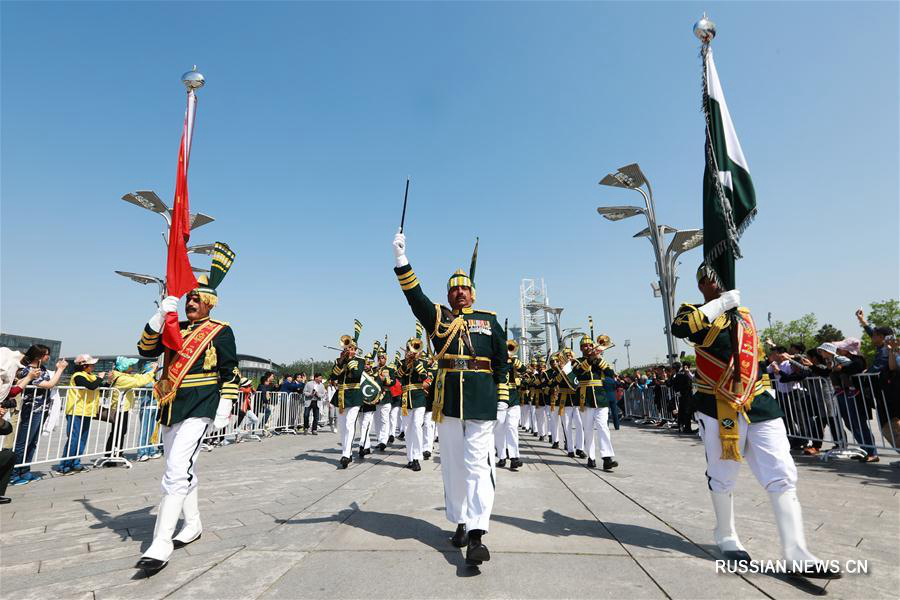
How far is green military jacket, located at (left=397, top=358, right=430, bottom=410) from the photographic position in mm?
9188

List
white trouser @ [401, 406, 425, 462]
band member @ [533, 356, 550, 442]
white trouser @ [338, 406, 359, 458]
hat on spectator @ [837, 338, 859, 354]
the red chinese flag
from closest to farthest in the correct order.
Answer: the red chinese flag → hat on spectator @ [837, 338, 859, 354] → white trouser @ [401, 406, 425, 462] → white trouser @ [338, 406, 359, 458] → band member @ [533, 356, 550, 442]

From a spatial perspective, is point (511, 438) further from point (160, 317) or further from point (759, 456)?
point (160, 317)

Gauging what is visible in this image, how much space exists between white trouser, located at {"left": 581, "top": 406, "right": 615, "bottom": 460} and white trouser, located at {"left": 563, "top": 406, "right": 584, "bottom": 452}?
80 centimetres

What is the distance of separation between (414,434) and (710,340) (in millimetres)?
5998

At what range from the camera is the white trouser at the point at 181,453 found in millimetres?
3719

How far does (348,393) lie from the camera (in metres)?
8.94

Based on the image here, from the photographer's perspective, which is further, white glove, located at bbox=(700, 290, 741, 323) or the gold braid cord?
the gold braid cord

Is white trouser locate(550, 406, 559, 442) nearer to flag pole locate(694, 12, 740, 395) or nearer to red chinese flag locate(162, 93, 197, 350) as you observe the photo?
flag pole locate(694, 12, 740, 395)

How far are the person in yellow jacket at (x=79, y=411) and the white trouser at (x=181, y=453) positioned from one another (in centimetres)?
603

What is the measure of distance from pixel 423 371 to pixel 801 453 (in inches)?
315

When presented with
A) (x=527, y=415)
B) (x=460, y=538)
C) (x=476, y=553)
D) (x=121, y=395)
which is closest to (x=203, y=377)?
(x=460, y=538)

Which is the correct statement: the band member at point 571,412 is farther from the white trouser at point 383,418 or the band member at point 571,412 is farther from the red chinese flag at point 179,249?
the red chinese flag at point 179,249

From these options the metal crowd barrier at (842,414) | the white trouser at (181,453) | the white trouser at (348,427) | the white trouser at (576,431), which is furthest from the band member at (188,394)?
the metal crowd barrier at (842,414)

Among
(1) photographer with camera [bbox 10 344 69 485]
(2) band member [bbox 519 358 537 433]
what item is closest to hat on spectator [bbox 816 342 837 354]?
(2) band member [bbox 519 358 537 433]
